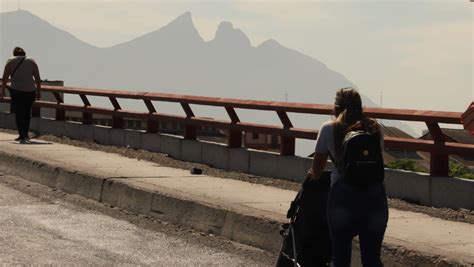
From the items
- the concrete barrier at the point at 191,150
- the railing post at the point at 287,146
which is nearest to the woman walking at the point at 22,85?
the concrete barrier at the point at 191,150

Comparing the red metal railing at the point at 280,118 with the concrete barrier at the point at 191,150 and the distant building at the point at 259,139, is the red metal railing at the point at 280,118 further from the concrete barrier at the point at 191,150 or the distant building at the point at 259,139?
the distant building at the point at 259,139

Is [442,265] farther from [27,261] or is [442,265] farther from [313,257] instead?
[27,261]

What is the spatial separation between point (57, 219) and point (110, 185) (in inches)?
64.8

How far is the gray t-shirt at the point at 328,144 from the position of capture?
20.1 feet

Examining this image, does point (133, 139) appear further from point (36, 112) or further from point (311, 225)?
point (311, 225)

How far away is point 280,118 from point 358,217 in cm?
872

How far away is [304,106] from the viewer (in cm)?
1397

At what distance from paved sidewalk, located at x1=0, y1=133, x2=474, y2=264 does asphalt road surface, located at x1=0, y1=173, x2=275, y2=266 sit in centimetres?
41

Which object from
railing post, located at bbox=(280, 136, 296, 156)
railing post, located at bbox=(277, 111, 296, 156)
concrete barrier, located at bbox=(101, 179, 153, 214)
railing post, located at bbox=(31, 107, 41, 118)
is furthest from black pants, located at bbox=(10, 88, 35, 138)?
concrete barrier, located at bbox=(101, 179, 153, 214)

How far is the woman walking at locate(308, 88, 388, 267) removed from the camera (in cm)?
597

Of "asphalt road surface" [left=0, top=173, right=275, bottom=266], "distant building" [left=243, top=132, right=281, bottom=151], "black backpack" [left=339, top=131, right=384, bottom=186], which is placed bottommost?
"distant building" [left=243, top=132, right=281, bottom=151]

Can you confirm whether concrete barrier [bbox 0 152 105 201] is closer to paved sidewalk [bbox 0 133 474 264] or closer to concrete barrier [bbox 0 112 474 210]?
paved sidewalk [bbox 0 133 474 264]

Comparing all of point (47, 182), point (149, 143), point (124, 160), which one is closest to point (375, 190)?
point (47, 182)

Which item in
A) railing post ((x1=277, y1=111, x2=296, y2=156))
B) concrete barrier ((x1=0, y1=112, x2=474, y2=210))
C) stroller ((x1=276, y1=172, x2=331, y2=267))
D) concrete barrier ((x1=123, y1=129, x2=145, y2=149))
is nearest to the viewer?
stroller ((x1=276, y1=172, x2=331, y2=267))
